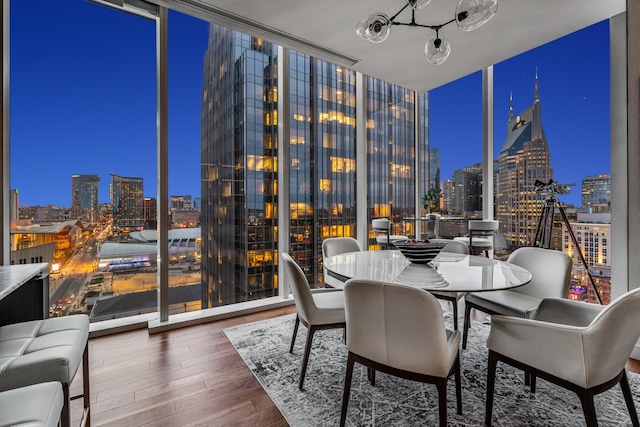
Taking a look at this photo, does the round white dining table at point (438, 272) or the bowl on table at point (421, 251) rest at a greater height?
the bowl on table at point (421, 251)

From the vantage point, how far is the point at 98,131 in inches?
109

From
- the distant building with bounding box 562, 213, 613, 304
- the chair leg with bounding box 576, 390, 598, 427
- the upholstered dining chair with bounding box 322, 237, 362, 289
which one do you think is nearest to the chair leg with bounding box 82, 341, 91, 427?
the upholstered dining chair with bounding box 322, 237, 362, 289

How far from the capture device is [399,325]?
130 centimetres

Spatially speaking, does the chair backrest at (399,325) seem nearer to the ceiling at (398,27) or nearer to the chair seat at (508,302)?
the chair seat at (508,302)

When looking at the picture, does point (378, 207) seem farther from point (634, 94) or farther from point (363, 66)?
point (634, 94)

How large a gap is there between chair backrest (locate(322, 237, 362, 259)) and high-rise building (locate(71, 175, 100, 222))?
7.30ft

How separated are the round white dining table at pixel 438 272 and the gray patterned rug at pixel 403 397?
29.7 inches

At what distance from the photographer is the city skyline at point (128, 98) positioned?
2.52 metres

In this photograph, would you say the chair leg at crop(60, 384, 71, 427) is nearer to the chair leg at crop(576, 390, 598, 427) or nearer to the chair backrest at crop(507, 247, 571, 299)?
the chair leg at crop(576, 390, 598, 427)

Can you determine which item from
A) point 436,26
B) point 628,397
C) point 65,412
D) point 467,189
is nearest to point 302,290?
point 65,412

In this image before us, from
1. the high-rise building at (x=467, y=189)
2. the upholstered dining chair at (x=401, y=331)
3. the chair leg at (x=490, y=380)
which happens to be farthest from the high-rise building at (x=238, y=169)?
the high-rise building at (x=467, y=189)

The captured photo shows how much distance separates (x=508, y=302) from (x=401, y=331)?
4.36ft

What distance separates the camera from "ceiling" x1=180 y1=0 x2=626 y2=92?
2.62 m

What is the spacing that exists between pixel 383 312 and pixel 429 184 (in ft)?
12.9
